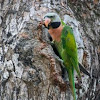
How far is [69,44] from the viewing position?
3.00 metres

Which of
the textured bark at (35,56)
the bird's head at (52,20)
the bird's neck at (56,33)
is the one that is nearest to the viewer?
the textured bark at (35,56)

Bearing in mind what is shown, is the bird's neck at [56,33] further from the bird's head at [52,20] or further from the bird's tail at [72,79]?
the bird's tail at [72,79]

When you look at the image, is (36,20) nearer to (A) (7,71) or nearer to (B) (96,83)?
(A) (7,71)

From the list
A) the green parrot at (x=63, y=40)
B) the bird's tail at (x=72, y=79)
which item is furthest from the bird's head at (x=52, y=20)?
the bird's tail at (x=72, y=79)

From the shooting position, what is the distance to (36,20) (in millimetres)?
2947

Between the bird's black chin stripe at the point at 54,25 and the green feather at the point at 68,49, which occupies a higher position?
the bird's black chin stripe at the point at 54,25

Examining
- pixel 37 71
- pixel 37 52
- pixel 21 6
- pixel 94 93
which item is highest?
pixel 21 6

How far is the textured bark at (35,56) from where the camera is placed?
269 centimetres

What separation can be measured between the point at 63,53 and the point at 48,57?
1.13 feet

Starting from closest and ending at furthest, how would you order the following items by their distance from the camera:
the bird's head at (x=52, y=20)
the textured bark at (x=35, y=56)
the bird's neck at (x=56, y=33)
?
1. the textured bark at (x=35, y=56)
2. the bird's head at (x=52, y=20)
3. the bird's neck at (x=56, y=33)

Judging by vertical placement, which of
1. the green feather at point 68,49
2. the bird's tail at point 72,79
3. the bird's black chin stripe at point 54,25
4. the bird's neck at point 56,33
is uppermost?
the bird's black chin stripe at point 54,25

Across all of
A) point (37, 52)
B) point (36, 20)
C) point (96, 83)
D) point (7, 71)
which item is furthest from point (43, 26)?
point (96, 83)

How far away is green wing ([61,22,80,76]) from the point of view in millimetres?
2951

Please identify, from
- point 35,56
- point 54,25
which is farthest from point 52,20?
point 35,56
